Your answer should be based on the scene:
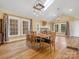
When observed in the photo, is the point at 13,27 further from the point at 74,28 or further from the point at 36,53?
the point at 74,28

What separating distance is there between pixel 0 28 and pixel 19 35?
1.86 metres

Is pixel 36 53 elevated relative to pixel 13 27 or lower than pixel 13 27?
lower

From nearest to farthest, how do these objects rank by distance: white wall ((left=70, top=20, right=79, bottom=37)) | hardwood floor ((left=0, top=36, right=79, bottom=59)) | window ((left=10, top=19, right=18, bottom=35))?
hardwood floor ((left=0, top=36, right=79, bottom=59)), window ((left=10, top=19, right=18, bottom=35)), white wall ((left=70, top=20, right=79, bottom=37))

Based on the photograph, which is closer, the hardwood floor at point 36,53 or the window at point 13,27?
the hardwood floor at point 36,53

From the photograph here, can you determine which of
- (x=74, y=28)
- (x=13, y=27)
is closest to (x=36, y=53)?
(x=13, y=27)

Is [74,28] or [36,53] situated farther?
[74,28]

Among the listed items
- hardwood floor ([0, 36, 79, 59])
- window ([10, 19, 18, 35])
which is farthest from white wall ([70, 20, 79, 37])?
window ([10, 19, 18, 35])

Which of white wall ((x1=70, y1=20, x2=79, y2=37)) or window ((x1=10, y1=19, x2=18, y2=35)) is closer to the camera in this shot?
window ((x1=10, y1=19, x2=18, y2=35))

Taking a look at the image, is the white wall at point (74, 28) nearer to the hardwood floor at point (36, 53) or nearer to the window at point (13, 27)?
the hardwood floor at point (36, 53)

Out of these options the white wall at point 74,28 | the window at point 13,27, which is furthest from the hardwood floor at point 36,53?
the white wall at point 74,28

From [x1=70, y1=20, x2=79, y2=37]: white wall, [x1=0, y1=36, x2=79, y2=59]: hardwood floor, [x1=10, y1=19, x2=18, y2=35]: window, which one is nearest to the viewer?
[x1=0, y1=36, x2=79, y2=59]: hardwood floor

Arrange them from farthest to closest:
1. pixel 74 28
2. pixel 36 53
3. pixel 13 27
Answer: pixel 74 28, pixel 13 27, pixel 36 53

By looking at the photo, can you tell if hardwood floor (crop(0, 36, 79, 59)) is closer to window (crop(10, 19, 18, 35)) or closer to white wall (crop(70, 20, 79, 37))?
window (crop(10, 19, 18, 35))

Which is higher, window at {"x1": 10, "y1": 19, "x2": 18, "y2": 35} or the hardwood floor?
window at {"x1": 10, "y1": 19, "x2": 18, "y2": 35}
